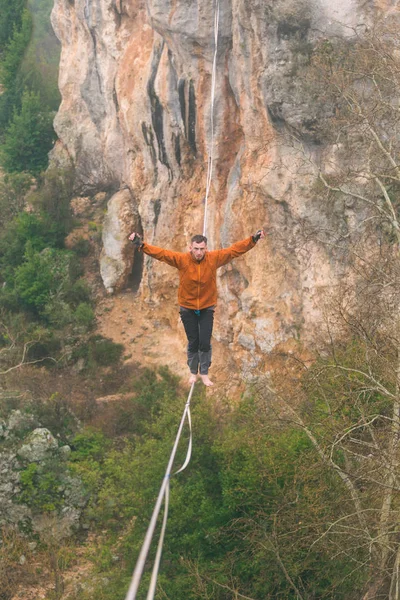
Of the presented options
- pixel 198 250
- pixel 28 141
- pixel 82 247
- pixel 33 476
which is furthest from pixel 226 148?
pixel 28 141

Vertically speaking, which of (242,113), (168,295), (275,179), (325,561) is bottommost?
(168,295)

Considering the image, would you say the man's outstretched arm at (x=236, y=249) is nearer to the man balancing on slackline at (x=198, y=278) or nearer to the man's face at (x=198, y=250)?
the man balancing on slackline at (x=198, y=278)

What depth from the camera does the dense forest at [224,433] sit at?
34.8 feet

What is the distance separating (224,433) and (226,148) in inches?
297

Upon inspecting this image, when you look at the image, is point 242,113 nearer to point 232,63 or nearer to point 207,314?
point 232,63

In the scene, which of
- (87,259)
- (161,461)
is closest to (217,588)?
(161,461)

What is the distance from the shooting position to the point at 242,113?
58.1 feet

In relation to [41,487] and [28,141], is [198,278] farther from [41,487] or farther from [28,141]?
[28,141]

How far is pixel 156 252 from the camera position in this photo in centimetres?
849

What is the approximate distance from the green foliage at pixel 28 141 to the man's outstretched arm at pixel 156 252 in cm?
2269

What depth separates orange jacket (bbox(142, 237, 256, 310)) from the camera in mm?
8695

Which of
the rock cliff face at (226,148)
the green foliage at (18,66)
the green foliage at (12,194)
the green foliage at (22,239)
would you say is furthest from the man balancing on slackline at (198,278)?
the green foliage at (18,66)

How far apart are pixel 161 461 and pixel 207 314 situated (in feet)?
→ 20.4

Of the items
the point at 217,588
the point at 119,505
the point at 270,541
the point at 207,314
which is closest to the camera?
the point at 207,314
